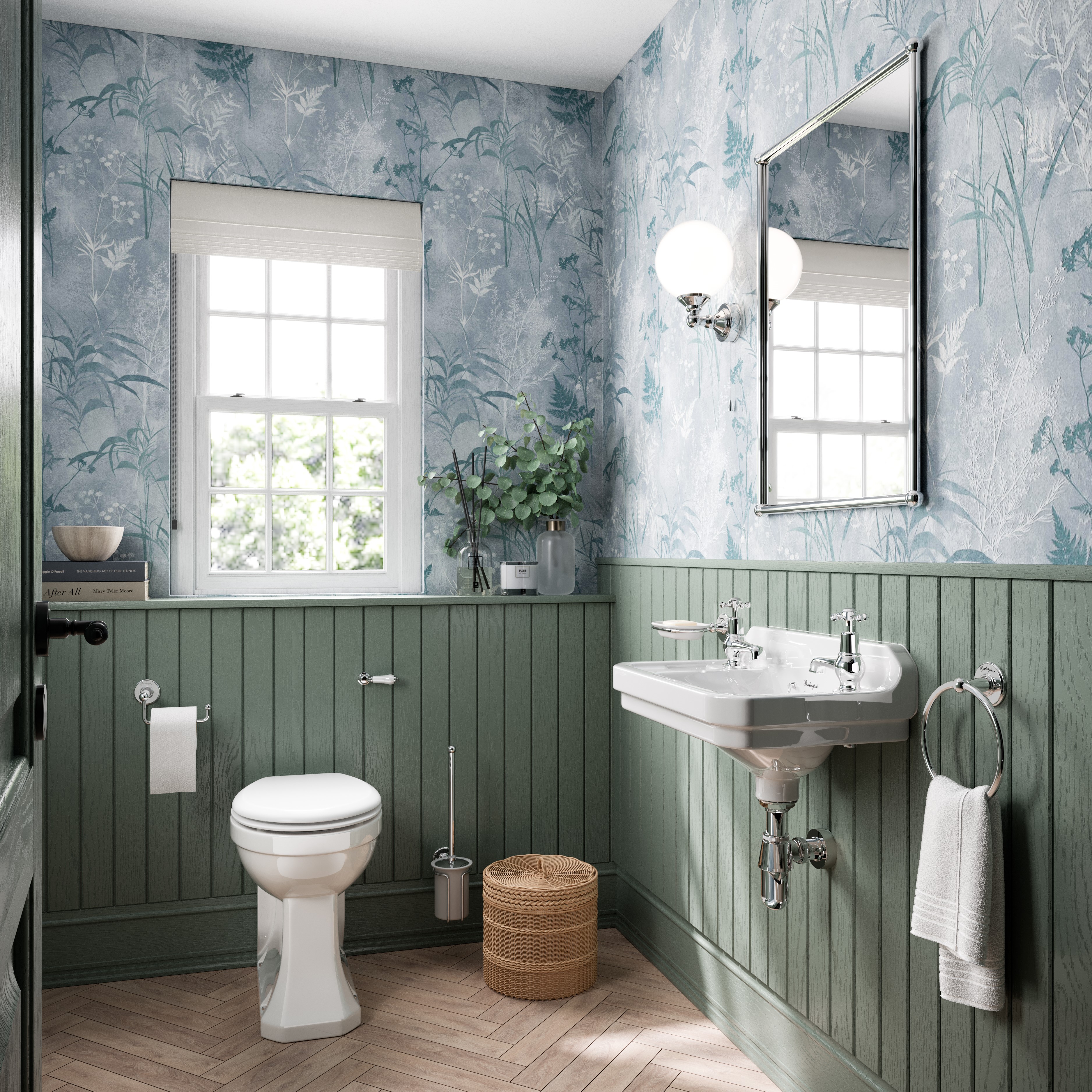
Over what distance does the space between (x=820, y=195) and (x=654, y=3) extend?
105cm

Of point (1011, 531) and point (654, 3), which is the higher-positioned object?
point (654, 3)

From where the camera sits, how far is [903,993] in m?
1.76

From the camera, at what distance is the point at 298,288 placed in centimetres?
303

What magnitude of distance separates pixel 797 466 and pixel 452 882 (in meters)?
1.51

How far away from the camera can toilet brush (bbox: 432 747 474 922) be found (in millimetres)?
2754

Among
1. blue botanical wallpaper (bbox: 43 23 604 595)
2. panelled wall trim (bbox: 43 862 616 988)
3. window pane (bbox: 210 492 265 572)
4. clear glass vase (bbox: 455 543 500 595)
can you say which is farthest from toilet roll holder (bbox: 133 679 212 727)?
clear glass vase (bbox: 455 543 500 595)

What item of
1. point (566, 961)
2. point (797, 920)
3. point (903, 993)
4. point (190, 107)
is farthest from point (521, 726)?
point (190, 107)

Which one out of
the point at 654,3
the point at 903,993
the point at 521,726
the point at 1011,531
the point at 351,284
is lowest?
the point at 903,993

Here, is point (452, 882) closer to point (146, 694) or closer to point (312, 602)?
point (312, 602)

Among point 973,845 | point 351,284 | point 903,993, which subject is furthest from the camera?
point 351,284

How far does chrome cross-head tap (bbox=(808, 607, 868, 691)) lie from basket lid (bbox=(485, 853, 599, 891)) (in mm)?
1079

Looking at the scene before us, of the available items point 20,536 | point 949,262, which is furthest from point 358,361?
point 20,536

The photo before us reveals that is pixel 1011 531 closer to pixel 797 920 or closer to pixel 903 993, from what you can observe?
pixel 903 993

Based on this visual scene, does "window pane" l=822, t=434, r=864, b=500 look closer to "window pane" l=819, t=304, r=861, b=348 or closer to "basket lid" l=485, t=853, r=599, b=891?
"window pane" l=819, t=304, r=861, b=348
